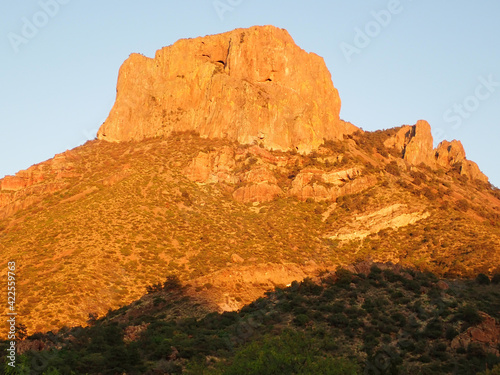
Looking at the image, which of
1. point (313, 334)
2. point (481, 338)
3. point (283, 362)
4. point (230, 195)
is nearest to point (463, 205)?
point (230, 195)

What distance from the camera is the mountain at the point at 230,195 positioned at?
62.6m

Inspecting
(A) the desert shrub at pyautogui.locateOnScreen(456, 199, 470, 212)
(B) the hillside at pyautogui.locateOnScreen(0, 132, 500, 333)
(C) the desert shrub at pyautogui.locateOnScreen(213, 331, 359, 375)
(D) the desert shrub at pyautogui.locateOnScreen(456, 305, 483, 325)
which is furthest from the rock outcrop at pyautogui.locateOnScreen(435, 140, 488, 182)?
(C) the desert shrub at pyautogui.locateOnScreen(213, 331, 359, 375)

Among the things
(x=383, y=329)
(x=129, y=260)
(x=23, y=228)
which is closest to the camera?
(x=383, y=329)

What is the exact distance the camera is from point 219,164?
92.2 meters

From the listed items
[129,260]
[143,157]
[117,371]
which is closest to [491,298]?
[117,371]

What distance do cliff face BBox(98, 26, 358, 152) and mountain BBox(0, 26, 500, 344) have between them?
0.26 m

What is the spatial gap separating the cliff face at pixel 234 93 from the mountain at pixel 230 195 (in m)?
0.26

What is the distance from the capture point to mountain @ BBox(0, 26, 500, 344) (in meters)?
62.6

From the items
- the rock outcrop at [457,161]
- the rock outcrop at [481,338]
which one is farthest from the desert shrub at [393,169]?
the rock outcrop at [481,338]

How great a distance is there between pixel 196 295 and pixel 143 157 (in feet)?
157

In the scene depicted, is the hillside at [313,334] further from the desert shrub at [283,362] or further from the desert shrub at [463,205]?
the desert shrub at [463,205]

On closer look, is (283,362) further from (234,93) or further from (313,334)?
(234,93)

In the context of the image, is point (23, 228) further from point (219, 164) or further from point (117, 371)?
point (117, 371)

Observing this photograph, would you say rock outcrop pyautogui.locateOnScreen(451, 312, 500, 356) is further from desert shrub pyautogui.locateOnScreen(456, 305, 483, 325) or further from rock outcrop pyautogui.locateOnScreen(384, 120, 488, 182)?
rock outcrop pyautogui.locateOnScreen(384, 120, 488, 182)
